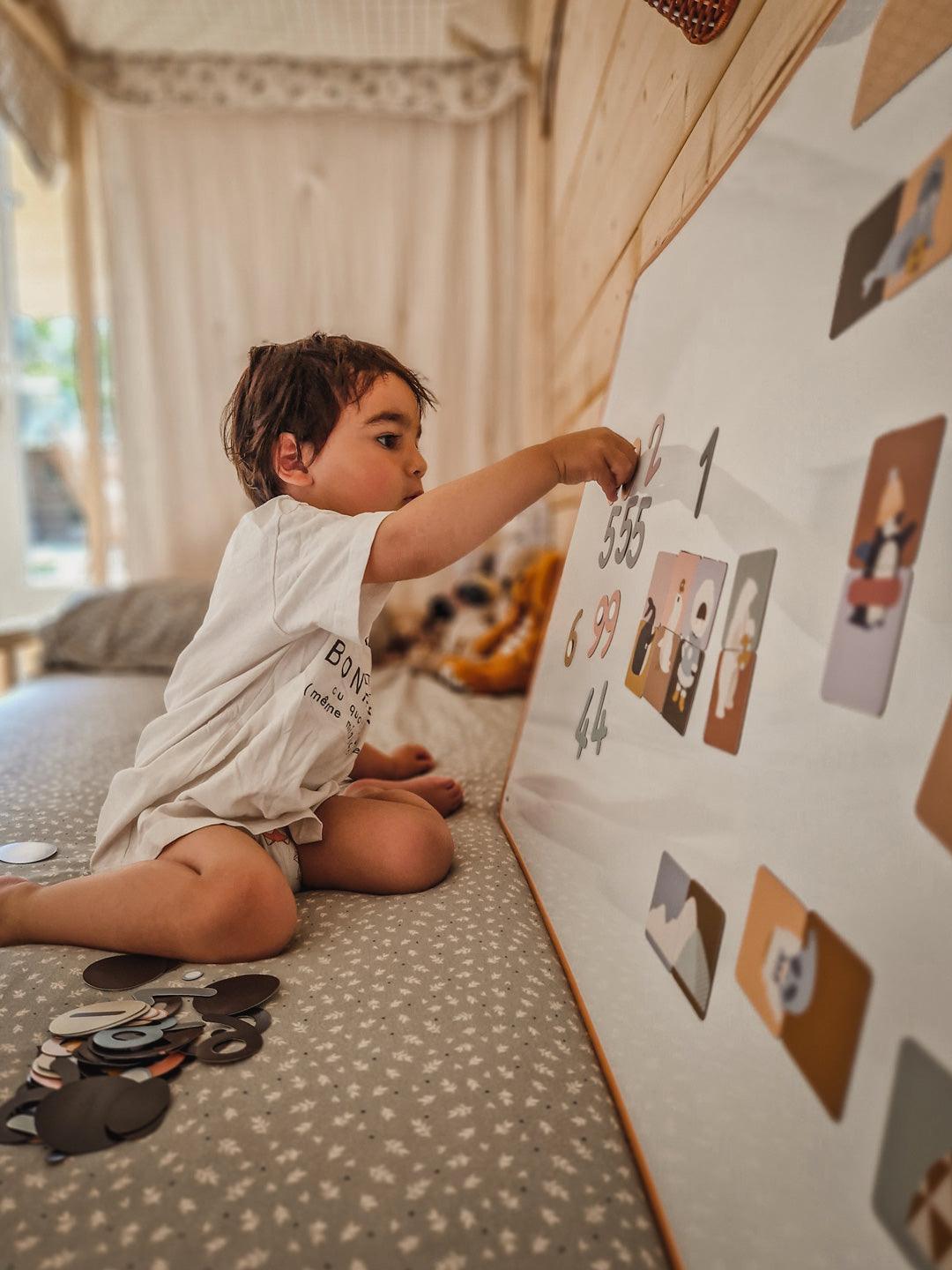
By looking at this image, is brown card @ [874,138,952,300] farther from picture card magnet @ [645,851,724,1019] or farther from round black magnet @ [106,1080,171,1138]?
round black magnet @ [106,1080,171,1138]

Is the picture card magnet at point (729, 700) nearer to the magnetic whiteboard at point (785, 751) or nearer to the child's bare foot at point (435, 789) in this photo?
the magnetic whiteboard at point (785, 751)

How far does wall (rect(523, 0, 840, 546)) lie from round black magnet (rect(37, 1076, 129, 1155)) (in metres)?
0.73

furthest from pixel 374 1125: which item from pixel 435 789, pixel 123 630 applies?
pixel 123 630

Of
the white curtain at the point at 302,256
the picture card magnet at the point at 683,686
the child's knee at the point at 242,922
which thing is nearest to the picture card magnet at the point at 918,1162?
the picture card magnet at the point at 683,686

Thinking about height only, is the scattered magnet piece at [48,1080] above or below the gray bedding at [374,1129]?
below

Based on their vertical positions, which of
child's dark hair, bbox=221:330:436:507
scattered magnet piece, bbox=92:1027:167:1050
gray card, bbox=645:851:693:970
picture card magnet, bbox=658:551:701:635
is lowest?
scattered magnet piece, bbox=92:1027:167:1050

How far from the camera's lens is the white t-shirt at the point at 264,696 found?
2.51 feet

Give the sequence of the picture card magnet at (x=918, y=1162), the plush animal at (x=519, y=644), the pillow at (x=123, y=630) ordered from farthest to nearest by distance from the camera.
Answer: the pillow at (x=123, y=630) → the plush animal at (x=519, y=644) → the picture card magnet at (x=918, y=1162)

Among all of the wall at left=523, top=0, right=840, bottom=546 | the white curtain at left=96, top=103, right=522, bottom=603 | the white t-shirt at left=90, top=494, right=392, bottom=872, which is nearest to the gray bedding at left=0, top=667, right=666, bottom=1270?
the white t-shirt at left=90, top=494, right=392, bottom=872

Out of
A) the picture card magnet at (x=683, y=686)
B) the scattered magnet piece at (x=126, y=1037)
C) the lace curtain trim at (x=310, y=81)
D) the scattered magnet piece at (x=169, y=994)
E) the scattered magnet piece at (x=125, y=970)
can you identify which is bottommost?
the scattered magnet piece at (x=125, y=970)

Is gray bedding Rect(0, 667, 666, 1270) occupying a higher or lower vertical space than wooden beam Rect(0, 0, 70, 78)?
lower

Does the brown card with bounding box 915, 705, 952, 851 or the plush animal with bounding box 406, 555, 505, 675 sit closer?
the brown card with bounding box 915, 705, 952, 851

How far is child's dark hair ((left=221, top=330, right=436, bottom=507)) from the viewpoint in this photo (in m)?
0.83

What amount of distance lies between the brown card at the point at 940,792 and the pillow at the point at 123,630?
6.68 feet
